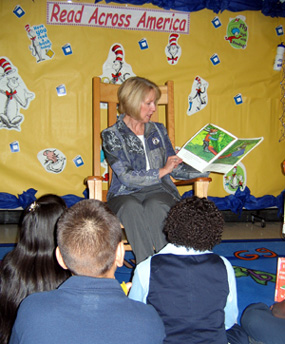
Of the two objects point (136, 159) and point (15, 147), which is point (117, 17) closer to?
point (15, 147)

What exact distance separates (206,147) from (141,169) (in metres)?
0.37

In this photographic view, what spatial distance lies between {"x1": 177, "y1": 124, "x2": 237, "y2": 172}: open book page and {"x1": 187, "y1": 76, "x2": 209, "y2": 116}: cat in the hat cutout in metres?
1.30

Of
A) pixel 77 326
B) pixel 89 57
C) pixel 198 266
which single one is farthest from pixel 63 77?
pixel 77 326

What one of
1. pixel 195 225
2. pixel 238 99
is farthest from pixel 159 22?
pixel 195 225

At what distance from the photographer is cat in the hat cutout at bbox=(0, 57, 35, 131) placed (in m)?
2.68

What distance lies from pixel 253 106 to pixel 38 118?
73.6 inches

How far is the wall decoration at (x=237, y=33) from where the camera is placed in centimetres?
301

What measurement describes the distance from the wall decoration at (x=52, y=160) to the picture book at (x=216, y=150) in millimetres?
1403

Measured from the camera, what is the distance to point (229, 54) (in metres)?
3.04

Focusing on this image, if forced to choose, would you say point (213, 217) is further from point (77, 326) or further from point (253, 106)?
point (253, 106)

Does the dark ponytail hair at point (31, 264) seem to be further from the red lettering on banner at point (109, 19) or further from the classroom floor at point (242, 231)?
the red lettering on banner at point (109, 19)

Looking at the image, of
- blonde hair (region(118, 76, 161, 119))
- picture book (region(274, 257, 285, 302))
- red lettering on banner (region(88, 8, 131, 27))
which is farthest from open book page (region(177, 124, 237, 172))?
red lettering on banner (region(88, 8, 131, 27))

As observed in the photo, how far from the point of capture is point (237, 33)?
3.03 meters

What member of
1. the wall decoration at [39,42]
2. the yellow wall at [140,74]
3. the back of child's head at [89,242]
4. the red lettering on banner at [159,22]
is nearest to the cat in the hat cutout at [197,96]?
the yellow wall at [140,74]
